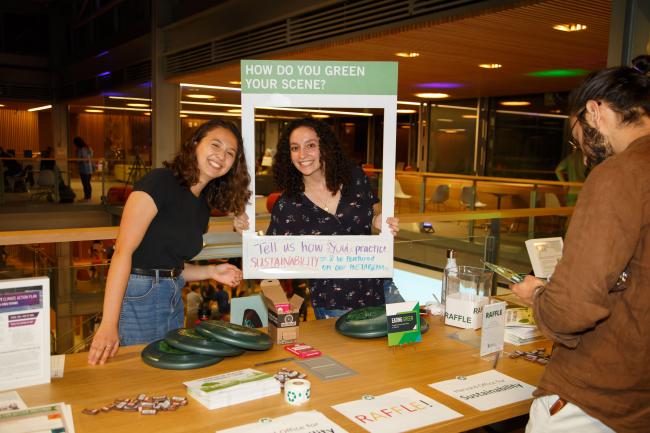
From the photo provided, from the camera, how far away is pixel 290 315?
1.98 meters

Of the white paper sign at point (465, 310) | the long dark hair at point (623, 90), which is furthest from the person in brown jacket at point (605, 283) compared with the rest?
the white paper sign at point (465, 310)

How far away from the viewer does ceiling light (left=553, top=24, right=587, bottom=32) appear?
16.9 feet

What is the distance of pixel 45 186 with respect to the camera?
37.3 feet

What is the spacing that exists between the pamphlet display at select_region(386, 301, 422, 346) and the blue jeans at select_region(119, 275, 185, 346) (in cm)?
86

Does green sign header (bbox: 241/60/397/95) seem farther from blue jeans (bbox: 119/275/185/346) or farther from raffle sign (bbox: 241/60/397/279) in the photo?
blue jeans (bbox: 119/275/185/346)

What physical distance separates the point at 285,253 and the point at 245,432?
3.46ft

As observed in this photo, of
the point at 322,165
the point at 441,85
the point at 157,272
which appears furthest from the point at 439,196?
the point at 157,272

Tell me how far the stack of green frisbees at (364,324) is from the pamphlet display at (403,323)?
0.07m

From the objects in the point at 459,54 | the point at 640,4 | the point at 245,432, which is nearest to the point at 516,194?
the point at 459,54

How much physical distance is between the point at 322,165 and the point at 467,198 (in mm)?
6740

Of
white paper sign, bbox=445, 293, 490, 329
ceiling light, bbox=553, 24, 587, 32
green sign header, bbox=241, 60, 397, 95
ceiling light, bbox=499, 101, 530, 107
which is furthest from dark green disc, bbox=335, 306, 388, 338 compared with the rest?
ceiling light, bbox=499, 101, 530, 107

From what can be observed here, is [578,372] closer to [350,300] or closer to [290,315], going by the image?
[290,315]

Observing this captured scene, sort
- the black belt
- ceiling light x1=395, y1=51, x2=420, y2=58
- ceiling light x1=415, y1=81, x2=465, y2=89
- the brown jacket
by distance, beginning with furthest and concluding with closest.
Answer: ceiling light x1=415, y1=81, x2=465, y2=89, ceiling light x1=395, y1=51, x2=420, y2=58, the black belt, the brown jacket

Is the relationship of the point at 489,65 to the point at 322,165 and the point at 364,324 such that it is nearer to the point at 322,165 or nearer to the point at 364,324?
the point at 322,165
